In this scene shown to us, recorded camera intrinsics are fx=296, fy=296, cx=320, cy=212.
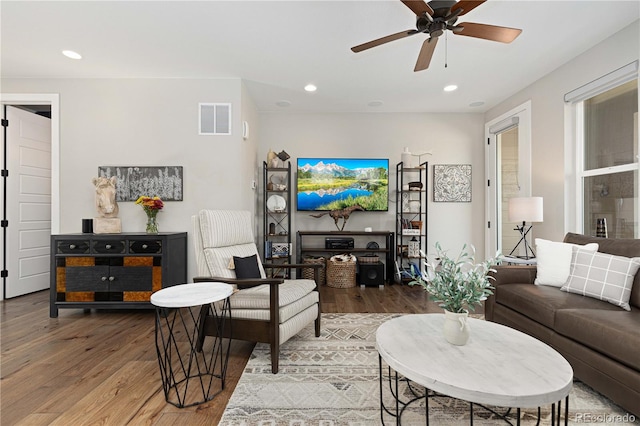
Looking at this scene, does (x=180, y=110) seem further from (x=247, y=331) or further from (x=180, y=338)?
(x=247, y=331)

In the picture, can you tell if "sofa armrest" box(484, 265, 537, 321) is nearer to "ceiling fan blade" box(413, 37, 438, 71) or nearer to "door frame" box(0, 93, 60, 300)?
"ceiling fan blade" box(413, 37, 438, 71)

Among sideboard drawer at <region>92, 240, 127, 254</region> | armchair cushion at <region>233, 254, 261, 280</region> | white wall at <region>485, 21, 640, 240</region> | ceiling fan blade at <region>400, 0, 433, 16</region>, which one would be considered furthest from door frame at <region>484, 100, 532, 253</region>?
sideboard drawer at <region>92, 240, 127, 254</region>

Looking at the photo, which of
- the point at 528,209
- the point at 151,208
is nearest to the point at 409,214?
the point at 528,209

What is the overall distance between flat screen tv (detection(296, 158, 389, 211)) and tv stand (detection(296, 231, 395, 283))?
44 centimetres

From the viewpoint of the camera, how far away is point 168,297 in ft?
5.34

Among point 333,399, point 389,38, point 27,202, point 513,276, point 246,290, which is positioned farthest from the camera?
point 27,202

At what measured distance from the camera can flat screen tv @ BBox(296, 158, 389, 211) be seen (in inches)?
187

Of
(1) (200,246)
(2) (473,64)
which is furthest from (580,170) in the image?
(1) (200,246)

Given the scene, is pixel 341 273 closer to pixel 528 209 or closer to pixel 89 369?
pixel 528 209

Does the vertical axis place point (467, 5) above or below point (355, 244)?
above

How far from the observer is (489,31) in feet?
6.81

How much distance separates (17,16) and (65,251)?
2122mm

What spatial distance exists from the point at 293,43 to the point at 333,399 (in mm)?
2947

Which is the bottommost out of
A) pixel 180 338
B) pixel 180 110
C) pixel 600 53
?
pixel 180 338
